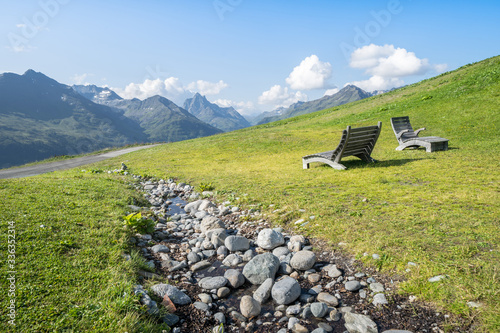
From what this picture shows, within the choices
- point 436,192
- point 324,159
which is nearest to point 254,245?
point 436,192

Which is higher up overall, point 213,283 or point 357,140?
point 357,140

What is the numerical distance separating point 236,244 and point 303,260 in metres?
1.59

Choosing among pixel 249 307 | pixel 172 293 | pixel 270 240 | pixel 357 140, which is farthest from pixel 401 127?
pixel 172 293

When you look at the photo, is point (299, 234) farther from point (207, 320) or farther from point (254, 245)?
point (207, 320)

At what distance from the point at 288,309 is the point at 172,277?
2161mm

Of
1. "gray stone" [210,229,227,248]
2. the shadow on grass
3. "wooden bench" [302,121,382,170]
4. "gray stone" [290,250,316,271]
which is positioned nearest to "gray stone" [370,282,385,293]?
"gray stone" [290,250,316,271]

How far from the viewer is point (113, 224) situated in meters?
6.27

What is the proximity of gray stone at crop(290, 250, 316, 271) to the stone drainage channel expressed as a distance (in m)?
0.02

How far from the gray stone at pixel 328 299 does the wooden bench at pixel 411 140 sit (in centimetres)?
1217

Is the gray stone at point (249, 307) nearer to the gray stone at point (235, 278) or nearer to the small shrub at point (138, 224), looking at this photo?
the gray stone at point (235, 278)

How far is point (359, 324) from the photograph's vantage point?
11.2 ft

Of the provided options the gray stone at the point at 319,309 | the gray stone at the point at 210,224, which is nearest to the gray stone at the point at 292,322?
the gray stone at the point at 319,309

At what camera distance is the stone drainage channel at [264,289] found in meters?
3.55

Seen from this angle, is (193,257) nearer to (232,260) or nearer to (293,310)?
(232,260)
